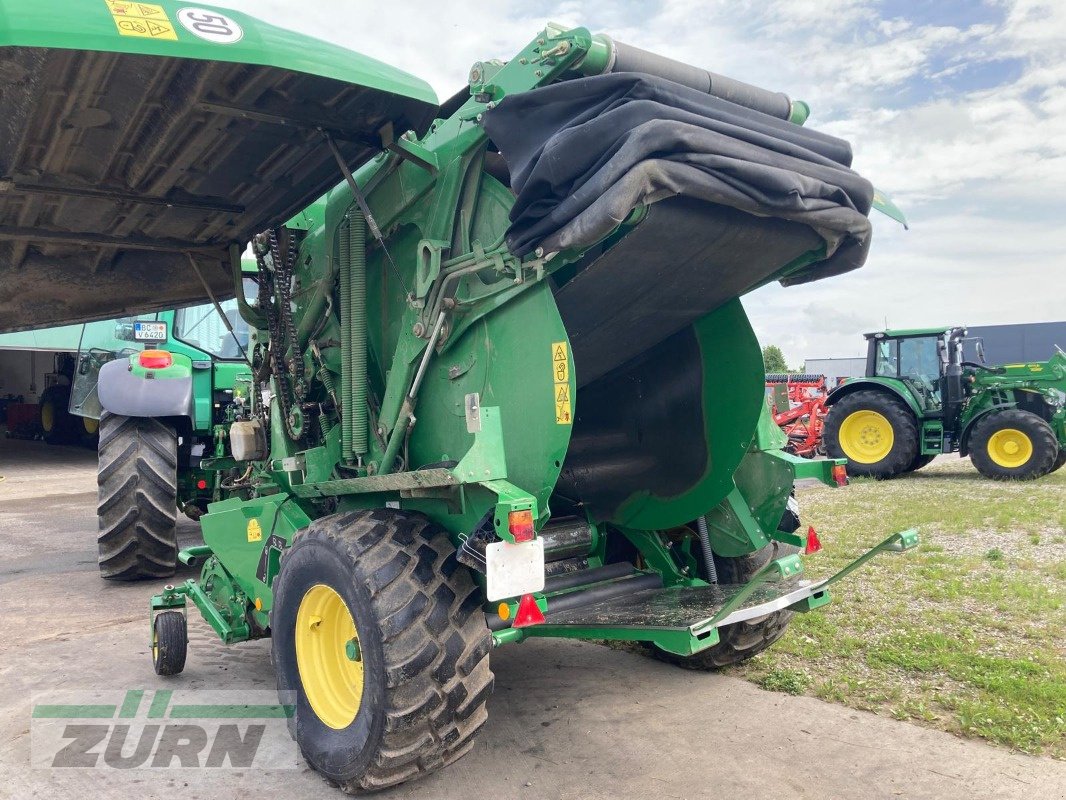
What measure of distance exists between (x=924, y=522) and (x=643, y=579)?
18.6ft

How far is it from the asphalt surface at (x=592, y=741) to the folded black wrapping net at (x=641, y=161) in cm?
208

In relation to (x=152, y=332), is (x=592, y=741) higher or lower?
lower

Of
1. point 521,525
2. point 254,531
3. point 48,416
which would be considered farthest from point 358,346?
point 48,416

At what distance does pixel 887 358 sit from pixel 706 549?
1082cm

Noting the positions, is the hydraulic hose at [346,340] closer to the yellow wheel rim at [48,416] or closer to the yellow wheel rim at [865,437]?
the yellow wheel rim at [865,437]

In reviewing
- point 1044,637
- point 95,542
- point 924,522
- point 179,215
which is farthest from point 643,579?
point 95,542

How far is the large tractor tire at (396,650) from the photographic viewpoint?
2859 millimetres

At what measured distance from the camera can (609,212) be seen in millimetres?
2527

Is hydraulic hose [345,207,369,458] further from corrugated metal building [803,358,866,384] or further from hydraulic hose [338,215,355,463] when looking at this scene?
corrugated metal building [803,358,866,384]

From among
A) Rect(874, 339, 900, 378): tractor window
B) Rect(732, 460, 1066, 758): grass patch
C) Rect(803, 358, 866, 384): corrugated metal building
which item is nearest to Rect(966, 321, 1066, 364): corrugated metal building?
Rect(803, 358, 866, 384): corrugated metal building

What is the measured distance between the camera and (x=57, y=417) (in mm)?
19188

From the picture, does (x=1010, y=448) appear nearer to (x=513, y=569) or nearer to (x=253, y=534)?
(x=253, y=534)

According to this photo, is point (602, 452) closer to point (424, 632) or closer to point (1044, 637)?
point (424, 632)

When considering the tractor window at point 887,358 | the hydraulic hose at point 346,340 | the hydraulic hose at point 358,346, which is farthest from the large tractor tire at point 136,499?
the tractor window at point 887,358
